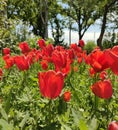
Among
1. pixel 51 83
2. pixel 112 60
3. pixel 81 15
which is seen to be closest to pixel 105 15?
pixel 81 15

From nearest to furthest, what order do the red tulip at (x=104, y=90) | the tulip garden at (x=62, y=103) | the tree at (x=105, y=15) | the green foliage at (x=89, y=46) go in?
the tulip garden at (x=62, y=103), the red tulip at (x=104, y=90), the tree at (x=105, y=15), the green foliage at (x=89, y=46)

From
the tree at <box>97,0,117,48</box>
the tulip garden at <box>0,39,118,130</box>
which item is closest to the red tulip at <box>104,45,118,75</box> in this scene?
the tulip garden at <box>0,39,118,130</box>

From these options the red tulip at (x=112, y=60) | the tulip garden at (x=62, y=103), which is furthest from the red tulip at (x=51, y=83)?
the red tulip at (x=112, y=60)

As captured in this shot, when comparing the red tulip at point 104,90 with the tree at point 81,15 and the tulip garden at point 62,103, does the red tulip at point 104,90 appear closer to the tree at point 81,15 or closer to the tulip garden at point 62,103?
the tulip garden at point 62,103

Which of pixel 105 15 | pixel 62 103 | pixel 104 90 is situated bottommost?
pixel 105 15

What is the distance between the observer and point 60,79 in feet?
6.14

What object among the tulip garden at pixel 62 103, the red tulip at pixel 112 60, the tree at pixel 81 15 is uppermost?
the red tulip at pixel 112 60

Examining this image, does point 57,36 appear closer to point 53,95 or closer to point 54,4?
point 54,4

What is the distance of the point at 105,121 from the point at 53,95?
77 cm

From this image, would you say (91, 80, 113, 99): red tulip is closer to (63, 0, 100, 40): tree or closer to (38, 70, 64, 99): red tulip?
(38, 70, 64, 99): red tulip

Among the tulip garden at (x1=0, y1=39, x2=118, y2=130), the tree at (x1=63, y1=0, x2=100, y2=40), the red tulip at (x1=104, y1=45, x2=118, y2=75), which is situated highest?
the red tulip at (x1=104, y1=45, x2=118, y2=75)

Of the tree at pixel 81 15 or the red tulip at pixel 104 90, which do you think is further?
the tree at pixel 81 15

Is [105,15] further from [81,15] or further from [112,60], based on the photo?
[112,60]

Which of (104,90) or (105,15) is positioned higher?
(104,90)
